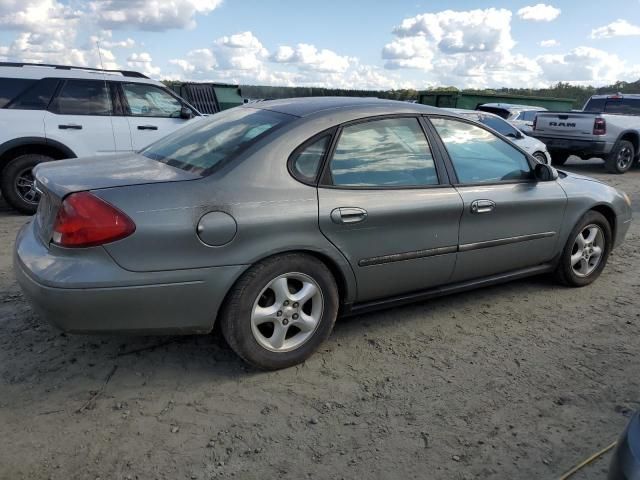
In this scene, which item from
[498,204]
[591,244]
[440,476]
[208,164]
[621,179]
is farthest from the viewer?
[621,179]

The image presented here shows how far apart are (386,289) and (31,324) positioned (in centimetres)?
238

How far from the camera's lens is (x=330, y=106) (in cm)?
349

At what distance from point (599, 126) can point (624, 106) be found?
7.72 feet

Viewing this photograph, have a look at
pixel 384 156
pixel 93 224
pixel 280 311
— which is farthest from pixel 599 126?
pixel 93 224

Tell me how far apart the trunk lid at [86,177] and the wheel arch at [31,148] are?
391cm

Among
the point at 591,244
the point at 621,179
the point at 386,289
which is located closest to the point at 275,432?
the point at 386,289

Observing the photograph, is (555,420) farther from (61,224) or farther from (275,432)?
(61,224)

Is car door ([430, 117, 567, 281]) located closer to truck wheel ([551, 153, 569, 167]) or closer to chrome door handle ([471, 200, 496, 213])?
chrome door handle ([471, 200, 496, 213])

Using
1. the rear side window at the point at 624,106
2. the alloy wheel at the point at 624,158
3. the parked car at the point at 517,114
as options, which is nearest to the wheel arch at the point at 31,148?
the alloy wheel at the point at 624,158

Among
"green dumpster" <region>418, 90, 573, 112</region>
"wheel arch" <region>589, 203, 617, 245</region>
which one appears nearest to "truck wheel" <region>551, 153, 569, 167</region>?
"green dumpster" <region>418, 90, 573, 112</region>

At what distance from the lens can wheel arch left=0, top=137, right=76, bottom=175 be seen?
6.71 metres

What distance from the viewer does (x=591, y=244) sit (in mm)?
4633

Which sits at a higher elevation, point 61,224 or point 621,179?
point 61,224

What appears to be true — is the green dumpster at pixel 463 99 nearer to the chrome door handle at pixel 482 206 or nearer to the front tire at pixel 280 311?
the chrome door handle at pixel 482 206
